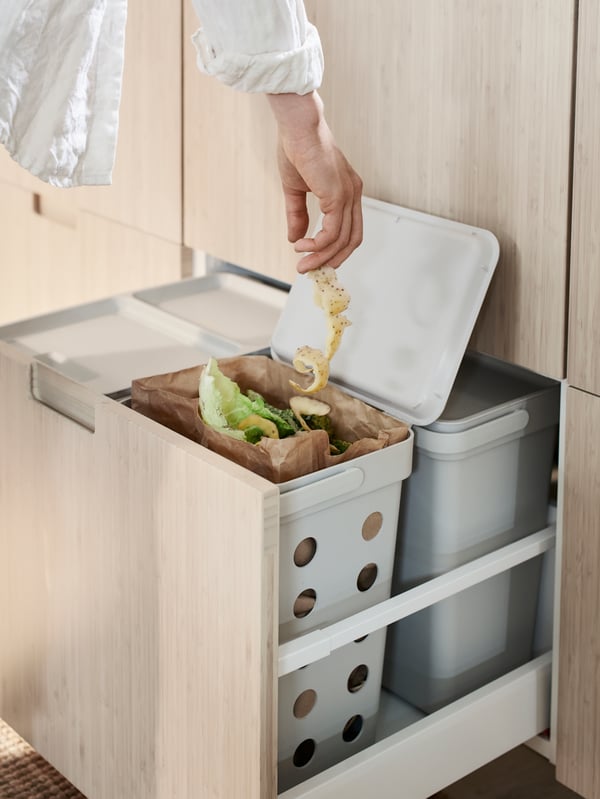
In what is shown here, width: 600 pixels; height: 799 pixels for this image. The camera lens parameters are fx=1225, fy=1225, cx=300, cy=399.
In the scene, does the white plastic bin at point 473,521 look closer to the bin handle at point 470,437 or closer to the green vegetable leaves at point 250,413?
the bin handle at point 470,437

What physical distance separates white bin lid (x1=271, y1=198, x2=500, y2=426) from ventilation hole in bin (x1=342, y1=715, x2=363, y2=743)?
0.32m

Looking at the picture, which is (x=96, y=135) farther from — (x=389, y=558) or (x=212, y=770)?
(x=212, y=770)

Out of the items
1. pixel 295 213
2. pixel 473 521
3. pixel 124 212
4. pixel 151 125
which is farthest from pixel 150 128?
pixel 473 521

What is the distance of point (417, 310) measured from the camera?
1270mm

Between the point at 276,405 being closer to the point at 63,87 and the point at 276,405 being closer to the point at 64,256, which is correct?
the point at 63,87

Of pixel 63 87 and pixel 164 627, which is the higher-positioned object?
pixel 63 87

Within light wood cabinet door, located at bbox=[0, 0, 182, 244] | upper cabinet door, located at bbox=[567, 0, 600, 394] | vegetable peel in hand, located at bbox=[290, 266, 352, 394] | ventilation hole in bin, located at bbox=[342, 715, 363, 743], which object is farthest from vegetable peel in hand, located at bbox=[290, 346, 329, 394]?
light wood cabinet door, located at bbox=[0, 0, 182, 244]

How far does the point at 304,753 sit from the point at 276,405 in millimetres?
368

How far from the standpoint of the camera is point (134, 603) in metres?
1.20

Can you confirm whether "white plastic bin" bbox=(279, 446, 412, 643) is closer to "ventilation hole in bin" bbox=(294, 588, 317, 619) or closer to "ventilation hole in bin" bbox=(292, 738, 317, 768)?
"ventilation hole in bin" bbox=(294, 588, 317, 619)

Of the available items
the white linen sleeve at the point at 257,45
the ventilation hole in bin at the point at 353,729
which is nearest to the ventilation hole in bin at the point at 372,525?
the ventilation hole in bin at the point at 353,729

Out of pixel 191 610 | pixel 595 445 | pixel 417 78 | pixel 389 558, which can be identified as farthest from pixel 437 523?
pixel 417 78

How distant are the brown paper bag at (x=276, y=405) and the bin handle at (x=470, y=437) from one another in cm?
5

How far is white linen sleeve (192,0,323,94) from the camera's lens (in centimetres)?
104
